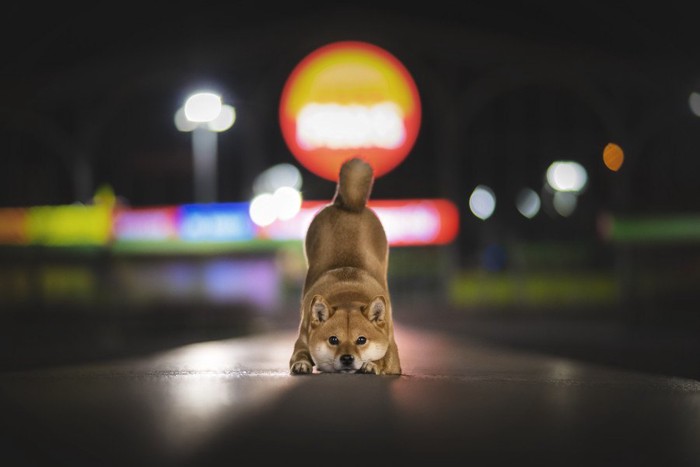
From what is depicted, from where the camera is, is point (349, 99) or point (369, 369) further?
point (349, 99)

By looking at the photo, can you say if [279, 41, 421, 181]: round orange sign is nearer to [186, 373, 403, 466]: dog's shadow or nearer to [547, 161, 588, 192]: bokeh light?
[547, 161, 588, 192]: bokeh light

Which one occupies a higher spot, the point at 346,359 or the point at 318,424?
the point at 346,359

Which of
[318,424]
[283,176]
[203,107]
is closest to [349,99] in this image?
[203,107]

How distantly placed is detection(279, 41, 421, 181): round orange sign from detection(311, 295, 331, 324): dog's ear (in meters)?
22.7

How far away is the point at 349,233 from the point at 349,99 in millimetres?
22132

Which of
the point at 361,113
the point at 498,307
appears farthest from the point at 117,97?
the point at 498,307

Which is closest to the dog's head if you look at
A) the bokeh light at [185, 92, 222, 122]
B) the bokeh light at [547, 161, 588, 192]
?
the bokeh light at [185, 92, 222, 122]

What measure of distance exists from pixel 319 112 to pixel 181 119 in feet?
Result: 17.3

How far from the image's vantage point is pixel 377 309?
22.7 feet

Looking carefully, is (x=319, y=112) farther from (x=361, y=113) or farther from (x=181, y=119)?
(x=181, y=119)

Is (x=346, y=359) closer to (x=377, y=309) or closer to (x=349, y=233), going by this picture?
(x=377, y=309)

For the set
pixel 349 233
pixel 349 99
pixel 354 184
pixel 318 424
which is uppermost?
pixel 349 99

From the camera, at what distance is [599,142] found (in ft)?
172

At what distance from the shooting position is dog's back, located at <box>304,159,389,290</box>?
7.94 metres
